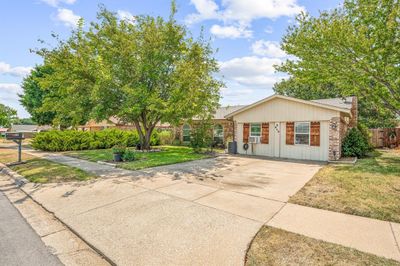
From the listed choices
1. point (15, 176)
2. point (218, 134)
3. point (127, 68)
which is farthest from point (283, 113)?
point (15, 176)

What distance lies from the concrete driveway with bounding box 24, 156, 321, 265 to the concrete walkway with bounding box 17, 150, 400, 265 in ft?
0.04

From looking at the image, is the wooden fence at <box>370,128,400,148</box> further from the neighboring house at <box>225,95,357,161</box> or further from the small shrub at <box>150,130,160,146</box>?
the small shrub at <box>150,130,160,146</box>

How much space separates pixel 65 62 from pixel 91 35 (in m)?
2.20

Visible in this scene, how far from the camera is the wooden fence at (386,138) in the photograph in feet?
59.5

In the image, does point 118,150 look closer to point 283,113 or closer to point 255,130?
point 255,130

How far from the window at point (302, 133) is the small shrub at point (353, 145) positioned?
2.52 metres

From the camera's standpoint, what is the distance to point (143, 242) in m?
3.36

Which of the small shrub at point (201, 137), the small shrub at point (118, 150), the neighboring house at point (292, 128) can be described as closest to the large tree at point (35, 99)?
the small shrub at point (118, 150)

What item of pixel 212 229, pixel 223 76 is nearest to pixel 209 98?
pixel 223 76

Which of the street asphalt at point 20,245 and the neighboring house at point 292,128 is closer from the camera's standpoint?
the street asphalt at point 20,245

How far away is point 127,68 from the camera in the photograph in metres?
12.6

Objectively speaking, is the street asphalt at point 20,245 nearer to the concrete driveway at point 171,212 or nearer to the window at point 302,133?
the concrete driveway at point 171,212

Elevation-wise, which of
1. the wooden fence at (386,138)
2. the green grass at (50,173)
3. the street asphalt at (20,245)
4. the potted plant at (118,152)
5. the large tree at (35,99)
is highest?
the large tree at (35,99)

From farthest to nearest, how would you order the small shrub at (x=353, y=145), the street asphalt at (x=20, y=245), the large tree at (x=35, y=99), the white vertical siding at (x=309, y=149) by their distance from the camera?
the large tree at (x=35, y=99)
the small shrub at (x=353, y=145)
the white vertical siding at (x=309, y=149)
the street asphalt at (x=20, y=245)
